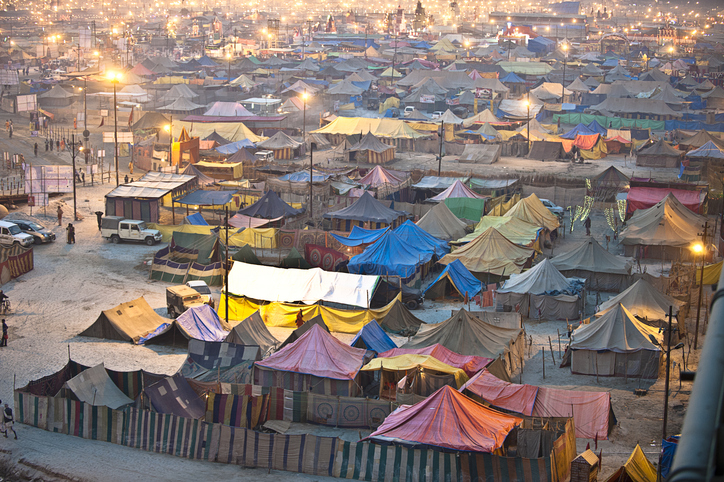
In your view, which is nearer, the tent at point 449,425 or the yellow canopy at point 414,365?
the tent at point 449,425

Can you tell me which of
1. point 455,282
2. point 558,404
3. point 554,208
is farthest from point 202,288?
point 554,208

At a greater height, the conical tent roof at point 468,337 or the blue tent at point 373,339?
the conical tent roof at point 468,337

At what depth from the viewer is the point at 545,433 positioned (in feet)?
57.8

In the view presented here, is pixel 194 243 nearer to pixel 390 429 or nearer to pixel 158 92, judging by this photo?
pixel 390 429

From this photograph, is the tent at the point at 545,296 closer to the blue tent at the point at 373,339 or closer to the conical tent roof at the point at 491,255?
the conical tent roof at the point at 491,255

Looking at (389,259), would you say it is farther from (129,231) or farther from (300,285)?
(129,231)

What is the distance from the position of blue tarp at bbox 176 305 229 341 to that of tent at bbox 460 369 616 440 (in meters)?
9.33

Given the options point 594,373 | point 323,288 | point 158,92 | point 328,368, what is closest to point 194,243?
point 323,288

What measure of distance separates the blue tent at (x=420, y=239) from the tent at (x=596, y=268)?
4.96 m

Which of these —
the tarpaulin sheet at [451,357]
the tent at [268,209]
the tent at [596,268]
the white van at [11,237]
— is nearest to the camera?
the tarpaulin sheet at [451,357]

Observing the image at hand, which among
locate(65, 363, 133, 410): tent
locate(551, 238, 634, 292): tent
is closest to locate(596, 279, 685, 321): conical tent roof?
locate(551, 238, 634, 292): tent

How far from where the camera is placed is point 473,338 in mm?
24250

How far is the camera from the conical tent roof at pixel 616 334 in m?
23.8

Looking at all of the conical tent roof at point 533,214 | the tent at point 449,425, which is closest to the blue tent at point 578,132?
the conical tent roof at point 533,214
